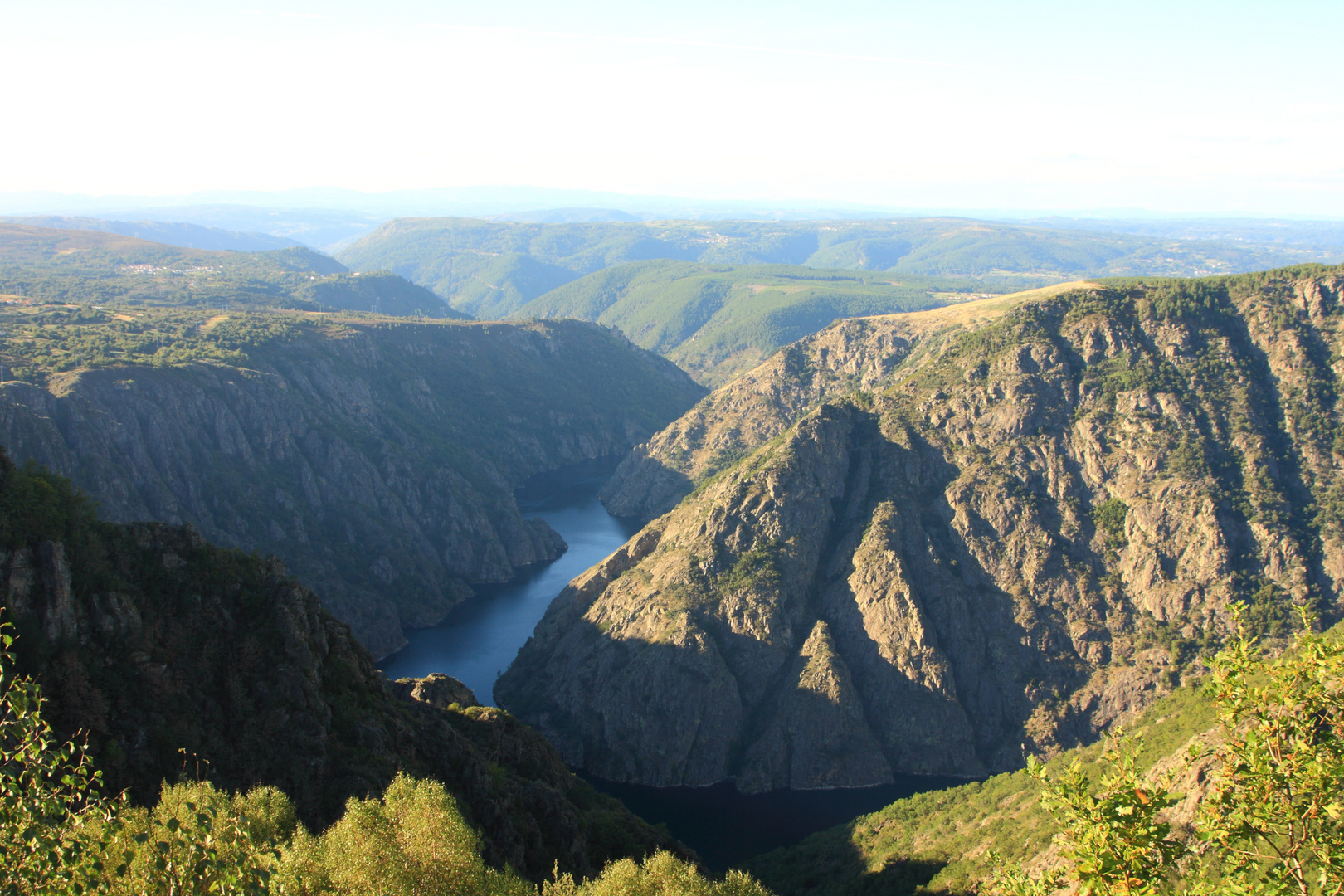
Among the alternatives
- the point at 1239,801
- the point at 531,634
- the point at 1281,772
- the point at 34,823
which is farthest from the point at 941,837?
the point at 531,634

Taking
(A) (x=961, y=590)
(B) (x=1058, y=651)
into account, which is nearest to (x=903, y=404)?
(A) (x=961, y=590)

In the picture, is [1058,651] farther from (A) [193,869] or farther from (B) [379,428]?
(B) [379,428]

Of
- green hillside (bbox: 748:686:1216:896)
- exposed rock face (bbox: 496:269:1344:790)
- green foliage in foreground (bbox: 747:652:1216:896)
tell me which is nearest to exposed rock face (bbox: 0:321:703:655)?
exposed rock face (bbox: 496:269:1344:790)

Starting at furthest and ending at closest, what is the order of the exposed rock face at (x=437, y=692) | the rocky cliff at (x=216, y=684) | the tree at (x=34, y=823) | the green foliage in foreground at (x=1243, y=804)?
the exposed rock face at (x=437, y=692)
the rocky cliff at (x=216, y=684)
the green foliage in foreground at (x=1243, y=804)
the tree at (x=34, y=823)

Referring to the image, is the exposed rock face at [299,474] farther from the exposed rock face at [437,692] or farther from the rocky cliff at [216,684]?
the rocky cliff at [216,684]

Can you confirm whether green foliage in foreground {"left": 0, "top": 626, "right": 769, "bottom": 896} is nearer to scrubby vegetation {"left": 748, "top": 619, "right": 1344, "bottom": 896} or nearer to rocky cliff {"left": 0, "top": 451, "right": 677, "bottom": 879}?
rocky cliff {"left": 0, "top": 451, "right": 677, "bottom": 879}

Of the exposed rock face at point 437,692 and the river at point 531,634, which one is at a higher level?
the exposed rock face at point 437,692

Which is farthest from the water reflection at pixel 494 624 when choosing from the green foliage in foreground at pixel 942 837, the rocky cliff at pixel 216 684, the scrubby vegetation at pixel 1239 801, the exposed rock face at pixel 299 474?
the scrubby vegetation at pixel 1239 801
